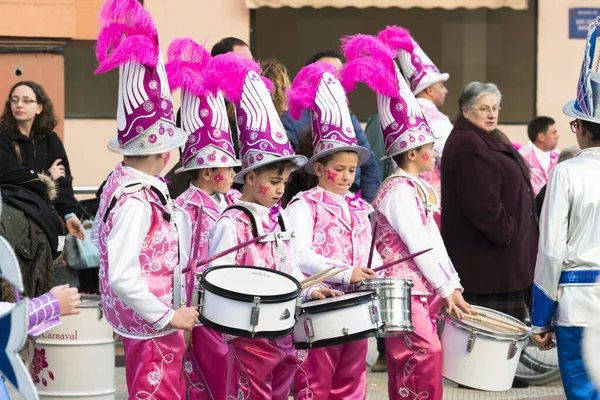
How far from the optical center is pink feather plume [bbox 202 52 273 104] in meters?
6.75

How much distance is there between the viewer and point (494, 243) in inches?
360

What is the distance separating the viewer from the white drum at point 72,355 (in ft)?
25.1

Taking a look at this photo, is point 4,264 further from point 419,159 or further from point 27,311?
point 419,159

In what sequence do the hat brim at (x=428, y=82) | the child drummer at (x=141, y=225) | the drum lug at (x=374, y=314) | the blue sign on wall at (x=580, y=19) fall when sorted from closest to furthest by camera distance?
the child drummer at (x=141, y=225), the drum lug at (x=374, y=314), the hat brim at (x=428, y=82), the blue sign on wall at (x=580, y=19)

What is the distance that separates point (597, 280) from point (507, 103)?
9.16 m

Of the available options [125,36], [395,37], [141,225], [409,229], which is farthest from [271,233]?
[395,37]

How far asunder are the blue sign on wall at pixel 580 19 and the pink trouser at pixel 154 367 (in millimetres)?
9598

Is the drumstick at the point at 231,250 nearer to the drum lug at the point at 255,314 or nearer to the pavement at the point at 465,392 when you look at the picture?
the drum lug at the point at 255,314

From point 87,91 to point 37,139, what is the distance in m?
4.84

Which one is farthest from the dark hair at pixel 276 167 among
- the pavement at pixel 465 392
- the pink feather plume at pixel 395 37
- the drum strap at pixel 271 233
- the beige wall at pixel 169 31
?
the beige wall at pixel 169 31

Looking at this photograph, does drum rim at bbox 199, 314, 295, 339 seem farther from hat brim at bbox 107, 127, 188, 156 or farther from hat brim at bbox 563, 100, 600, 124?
hat brim at bbox 563, 100, 600, 124

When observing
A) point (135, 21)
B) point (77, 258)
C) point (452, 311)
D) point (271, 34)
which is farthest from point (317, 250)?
point (271, 34)

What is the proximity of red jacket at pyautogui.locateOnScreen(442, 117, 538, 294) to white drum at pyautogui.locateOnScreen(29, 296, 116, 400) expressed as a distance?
2708 mm

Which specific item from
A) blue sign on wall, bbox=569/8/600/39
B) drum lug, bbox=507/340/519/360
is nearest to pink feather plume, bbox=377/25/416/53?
drum lug, bbox=507/340/519/360
